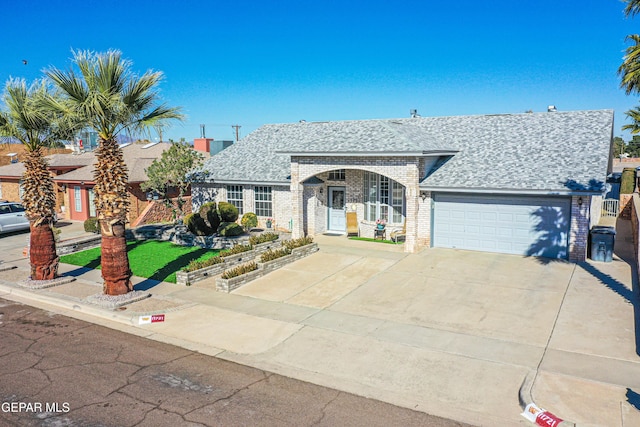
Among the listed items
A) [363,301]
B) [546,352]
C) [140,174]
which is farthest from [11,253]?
[546,352]

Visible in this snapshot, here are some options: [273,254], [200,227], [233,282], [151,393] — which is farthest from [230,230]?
[151,393]

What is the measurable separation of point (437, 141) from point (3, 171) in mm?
31484

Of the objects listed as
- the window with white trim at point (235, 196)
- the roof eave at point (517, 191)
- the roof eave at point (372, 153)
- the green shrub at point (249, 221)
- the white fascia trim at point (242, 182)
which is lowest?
the green shrub at point (249, 221)

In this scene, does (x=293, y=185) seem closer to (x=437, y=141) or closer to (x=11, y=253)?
(x=437, y=141)

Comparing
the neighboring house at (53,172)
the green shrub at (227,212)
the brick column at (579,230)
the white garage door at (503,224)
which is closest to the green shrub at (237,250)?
the green shrub at (227,212)

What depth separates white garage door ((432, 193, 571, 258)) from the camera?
17.2 m

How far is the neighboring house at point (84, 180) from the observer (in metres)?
26.4

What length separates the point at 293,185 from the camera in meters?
20.8

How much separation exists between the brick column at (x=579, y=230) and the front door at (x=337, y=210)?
9.20 metres

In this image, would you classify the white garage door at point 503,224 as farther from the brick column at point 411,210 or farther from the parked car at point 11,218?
the parked car at point 11,218

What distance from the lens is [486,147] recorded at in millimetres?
20609

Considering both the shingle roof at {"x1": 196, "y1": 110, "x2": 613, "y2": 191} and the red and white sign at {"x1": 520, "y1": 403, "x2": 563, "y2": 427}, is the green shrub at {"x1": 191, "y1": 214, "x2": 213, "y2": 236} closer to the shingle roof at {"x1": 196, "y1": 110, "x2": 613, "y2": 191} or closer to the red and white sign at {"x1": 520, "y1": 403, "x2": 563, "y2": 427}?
the shingle roof at {"x1": 196, "y1": 110, "x2": 613, "y2": 191}

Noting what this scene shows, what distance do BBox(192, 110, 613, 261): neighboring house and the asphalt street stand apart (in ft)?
36.0

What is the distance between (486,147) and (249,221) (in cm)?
1100
